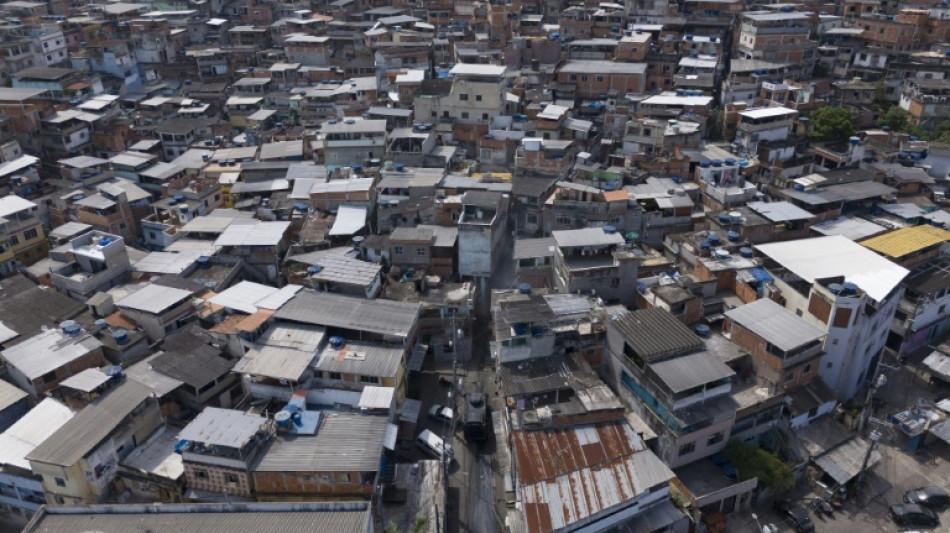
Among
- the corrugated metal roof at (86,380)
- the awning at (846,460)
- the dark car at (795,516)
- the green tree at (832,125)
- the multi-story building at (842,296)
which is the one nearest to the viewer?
the dark car at (795,516)

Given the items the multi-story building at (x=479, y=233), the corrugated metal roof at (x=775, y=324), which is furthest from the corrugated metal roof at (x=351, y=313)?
the corrugated metal roof at (x=775, y=324)

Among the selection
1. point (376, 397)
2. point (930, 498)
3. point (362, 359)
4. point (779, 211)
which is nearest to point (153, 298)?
point (362, 359)

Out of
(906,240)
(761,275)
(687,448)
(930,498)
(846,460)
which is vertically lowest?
(930,498)

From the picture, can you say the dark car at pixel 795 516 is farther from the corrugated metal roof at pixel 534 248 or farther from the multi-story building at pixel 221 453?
the multi-story building at pixel 221 453

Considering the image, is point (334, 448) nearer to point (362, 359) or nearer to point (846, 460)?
point (362, 359)

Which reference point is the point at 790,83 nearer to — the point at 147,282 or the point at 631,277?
the point at 631,277

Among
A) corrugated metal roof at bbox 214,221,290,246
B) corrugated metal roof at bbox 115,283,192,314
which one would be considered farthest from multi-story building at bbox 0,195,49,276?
corrugated metal roof at bbox 214,221,290,246

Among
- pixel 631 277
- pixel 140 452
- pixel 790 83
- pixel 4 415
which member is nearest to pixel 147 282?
pixel 4 415
